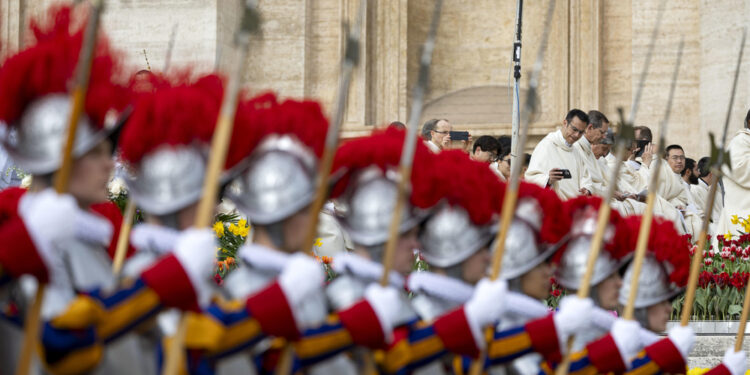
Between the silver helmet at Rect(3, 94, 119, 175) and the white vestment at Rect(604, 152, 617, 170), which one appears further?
the white vestment at Rect(604, 152, 617, 170)

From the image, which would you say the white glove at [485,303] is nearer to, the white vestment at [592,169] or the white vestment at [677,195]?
the white vestment at [592,169]

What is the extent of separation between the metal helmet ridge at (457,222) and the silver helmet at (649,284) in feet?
3.20

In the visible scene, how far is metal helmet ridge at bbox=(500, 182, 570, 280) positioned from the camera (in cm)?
505

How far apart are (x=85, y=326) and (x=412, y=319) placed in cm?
133

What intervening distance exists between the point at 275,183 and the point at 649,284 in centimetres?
214

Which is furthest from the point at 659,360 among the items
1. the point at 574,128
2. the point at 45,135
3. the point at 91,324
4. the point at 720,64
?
the point at 720,64

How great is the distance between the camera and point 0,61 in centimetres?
406

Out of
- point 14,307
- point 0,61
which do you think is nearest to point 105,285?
point 14,307

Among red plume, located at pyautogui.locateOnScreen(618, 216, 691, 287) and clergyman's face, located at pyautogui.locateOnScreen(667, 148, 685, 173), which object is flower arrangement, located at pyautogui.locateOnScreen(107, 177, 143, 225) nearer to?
red plume, located at pyautogui.locateOnScreen(618, 216, 691, 287)

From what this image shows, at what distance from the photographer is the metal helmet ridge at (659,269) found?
555 centimetres

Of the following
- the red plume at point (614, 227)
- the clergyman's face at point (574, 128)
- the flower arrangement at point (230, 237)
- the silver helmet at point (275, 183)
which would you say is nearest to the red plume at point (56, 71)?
the silver helmet at point (275, 183)

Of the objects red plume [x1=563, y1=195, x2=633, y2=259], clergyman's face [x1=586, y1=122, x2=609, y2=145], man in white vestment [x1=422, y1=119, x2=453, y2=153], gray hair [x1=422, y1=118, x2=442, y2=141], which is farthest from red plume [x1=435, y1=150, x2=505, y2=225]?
clergyman's face [x1=586, y1=122, x2=609, y2=145]

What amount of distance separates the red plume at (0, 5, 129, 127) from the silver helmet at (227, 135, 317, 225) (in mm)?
455

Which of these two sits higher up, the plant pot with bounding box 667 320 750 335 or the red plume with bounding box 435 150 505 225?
the red plume with bounding box 435 150 505 225
